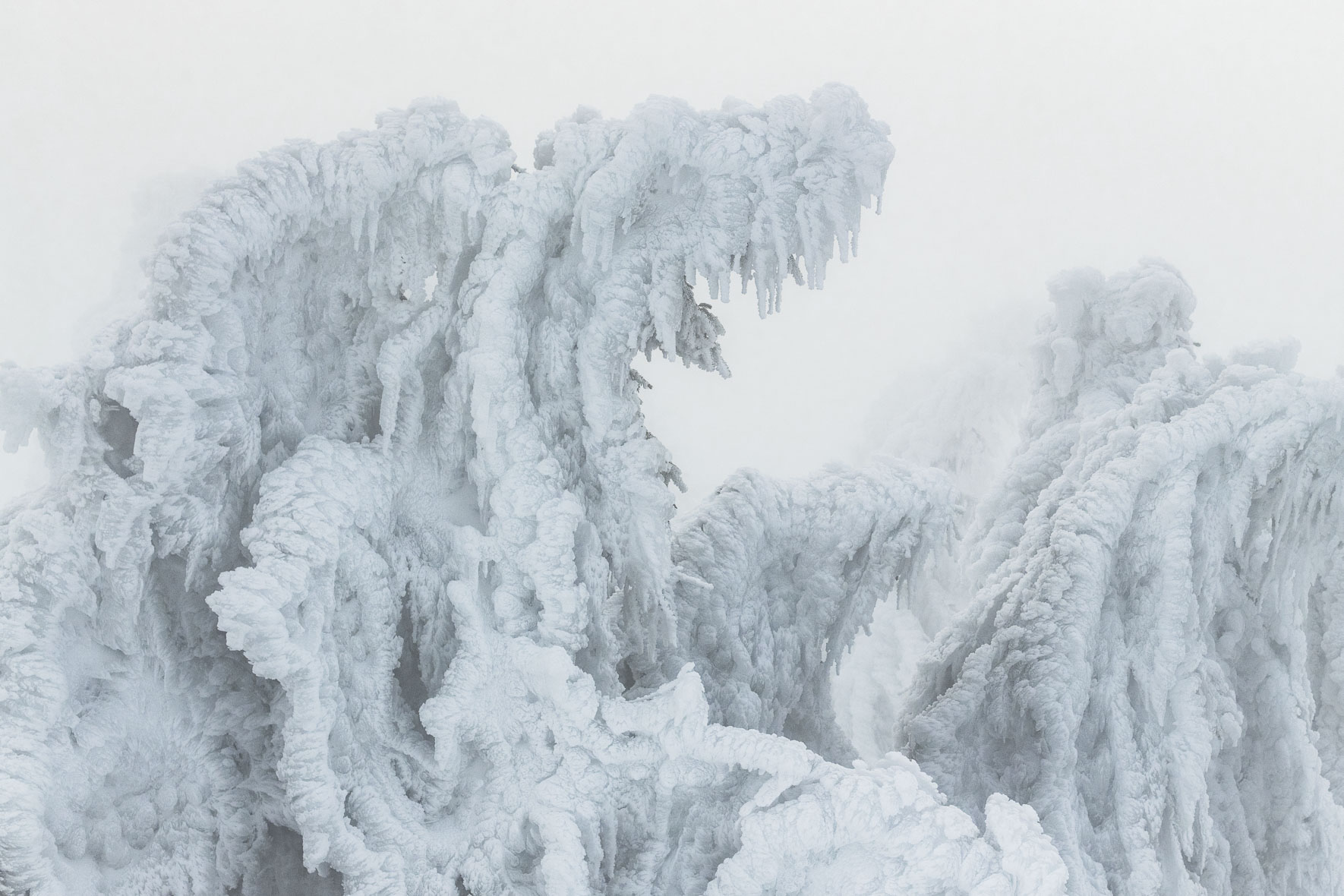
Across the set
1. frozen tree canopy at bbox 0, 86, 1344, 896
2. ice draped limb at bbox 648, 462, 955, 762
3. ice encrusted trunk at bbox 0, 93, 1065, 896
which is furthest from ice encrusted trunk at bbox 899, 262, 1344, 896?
ice encrusted trunk at bbox 0, 93, 1065, 896

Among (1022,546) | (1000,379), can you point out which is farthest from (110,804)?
(1000,379)

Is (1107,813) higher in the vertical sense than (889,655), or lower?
higher

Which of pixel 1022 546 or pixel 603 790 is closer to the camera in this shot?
pixel 603 790

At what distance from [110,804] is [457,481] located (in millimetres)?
928

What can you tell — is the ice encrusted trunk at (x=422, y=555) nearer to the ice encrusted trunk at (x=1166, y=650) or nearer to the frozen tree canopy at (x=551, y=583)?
the frozen tree canopy at (x=551, y=583)

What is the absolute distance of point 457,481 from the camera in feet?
8.42

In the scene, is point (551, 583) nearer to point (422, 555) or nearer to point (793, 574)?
point (422, 555)

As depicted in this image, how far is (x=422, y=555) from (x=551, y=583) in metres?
0.29

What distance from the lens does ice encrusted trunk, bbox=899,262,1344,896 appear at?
3.14 m

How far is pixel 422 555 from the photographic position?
2461 mm

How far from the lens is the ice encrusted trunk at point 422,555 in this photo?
6.60 ft

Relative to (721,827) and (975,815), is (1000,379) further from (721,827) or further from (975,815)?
(721,827)

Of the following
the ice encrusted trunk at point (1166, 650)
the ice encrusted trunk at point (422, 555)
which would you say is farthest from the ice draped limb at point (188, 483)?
the ice encrusted trunk at point (1166, 650)

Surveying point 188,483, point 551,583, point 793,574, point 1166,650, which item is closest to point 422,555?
point 551,583
